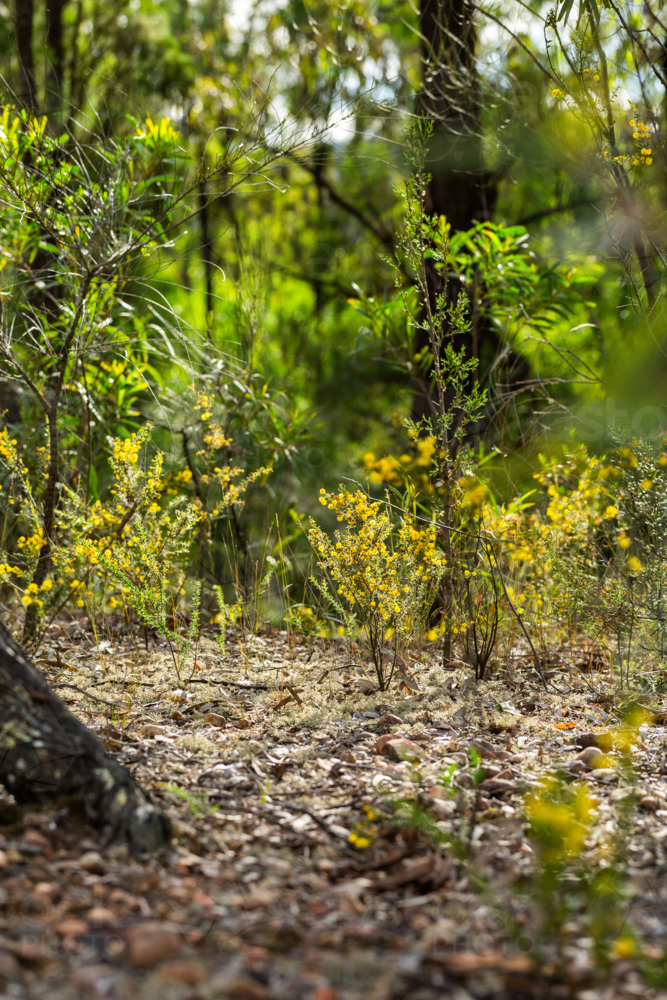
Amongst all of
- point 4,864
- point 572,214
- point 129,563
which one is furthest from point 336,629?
point 572,214

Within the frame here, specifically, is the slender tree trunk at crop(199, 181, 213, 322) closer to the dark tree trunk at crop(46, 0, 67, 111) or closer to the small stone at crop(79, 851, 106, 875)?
the dark tree trunk at crop(46, 0, 67, 111)

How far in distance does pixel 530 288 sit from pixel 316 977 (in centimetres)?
366

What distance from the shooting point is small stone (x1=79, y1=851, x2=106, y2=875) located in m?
1.44

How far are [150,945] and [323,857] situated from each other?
18.5 inches

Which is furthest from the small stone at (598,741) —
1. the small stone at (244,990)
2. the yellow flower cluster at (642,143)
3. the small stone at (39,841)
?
the yellow flower cluster at (642,143)

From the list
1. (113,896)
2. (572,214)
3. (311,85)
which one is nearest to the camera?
(113,896)

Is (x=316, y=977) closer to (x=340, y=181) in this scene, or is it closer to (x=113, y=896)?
(x=113, y=896)

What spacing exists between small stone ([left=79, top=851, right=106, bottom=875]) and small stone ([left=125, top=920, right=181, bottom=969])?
233mm

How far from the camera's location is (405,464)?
4.62 m

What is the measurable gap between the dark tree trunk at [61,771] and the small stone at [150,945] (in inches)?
13.2

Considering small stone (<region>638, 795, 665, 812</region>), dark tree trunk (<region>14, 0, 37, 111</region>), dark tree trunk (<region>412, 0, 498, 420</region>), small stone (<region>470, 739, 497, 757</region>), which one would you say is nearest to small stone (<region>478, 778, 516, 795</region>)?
small stone (<region>470, 739, 497, 757</region>)

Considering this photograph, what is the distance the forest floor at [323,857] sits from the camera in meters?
1.17

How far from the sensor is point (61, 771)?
Answer: 64.0 inches

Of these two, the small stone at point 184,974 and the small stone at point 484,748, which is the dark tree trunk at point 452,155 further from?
Result: the small stone at point 184,974
